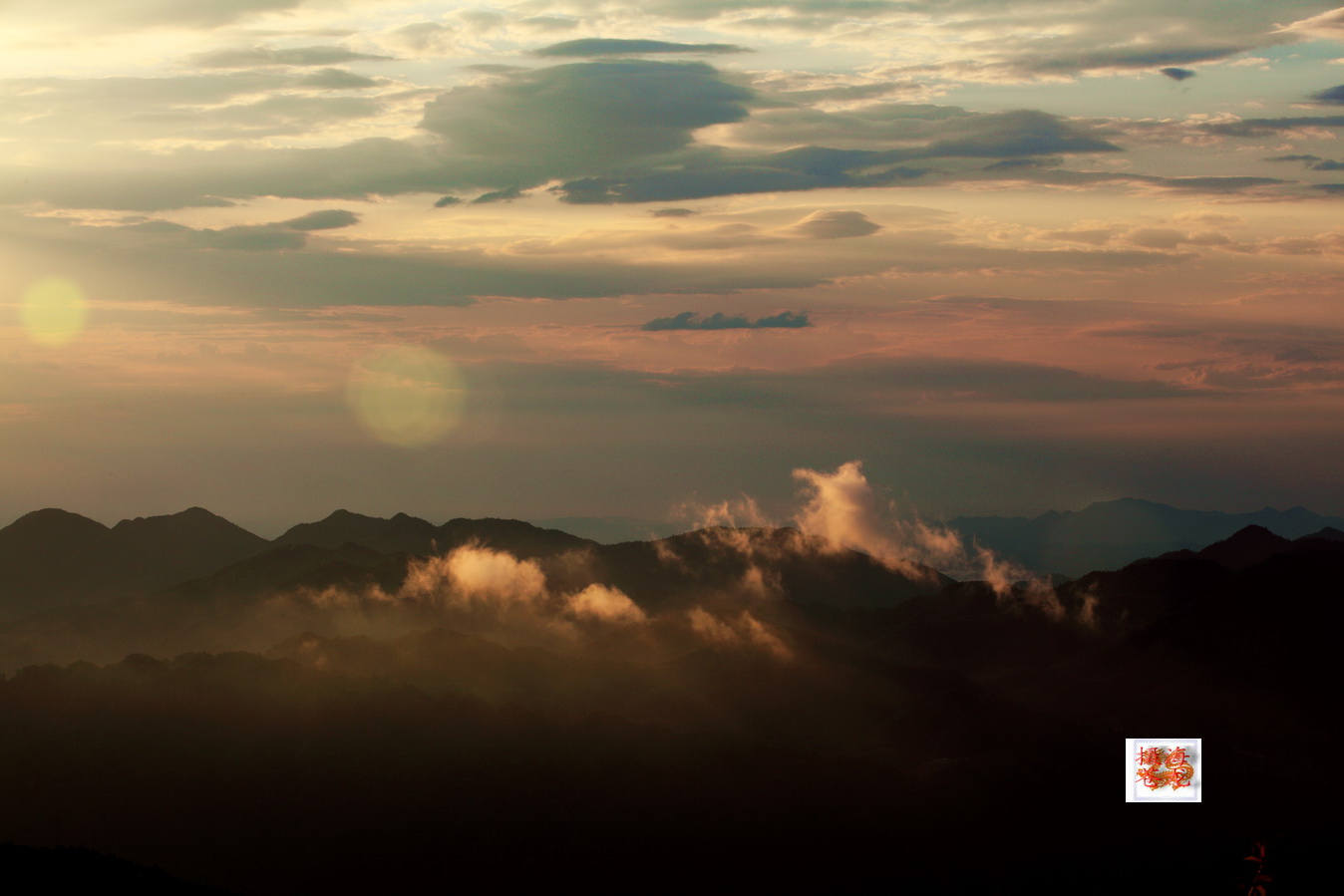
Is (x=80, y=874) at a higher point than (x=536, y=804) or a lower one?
higher

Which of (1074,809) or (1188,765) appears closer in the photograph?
(1188,765)

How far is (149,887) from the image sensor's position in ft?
401

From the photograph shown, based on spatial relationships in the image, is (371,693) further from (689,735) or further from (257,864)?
(689,735)

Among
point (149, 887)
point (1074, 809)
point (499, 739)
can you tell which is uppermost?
point (149, 887)

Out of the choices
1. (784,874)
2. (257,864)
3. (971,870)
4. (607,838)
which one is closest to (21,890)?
(257,864)

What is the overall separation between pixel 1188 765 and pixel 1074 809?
3062 cm

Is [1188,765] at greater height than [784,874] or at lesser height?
greater

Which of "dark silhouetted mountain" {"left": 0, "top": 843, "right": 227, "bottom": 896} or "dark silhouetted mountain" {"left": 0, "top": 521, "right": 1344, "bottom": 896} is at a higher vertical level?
"dark silhouetted mountain" {"left": 0, "top": 843, "right": 227, "bottom": 896}

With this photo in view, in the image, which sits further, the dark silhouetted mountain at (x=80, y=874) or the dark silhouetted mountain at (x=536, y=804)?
the dark silhouetted mountain at (x=536, y=804)

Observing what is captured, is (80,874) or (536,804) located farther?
(536,804)

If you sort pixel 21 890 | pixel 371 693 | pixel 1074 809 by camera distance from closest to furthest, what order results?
pixel 21 890
pixel 1074 809
pixel 371 693

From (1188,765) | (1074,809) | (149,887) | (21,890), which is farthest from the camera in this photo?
(1074,809)

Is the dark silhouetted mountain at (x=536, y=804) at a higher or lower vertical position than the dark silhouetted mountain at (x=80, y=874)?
lower

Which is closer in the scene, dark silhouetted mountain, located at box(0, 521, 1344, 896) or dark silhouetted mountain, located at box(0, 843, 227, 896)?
dark silhouetted mountain, located at box(0, 843, 227, 896)
